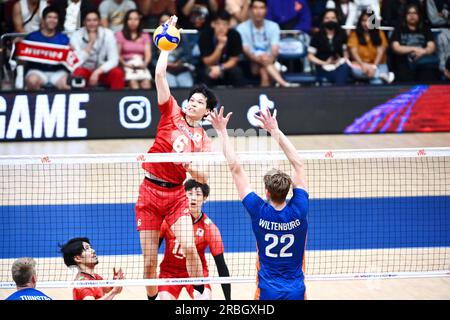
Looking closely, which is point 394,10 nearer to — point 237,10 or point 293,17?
point 293,17

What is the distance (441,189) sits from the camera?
1642 centimetres

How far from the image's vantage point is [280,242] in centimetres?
859

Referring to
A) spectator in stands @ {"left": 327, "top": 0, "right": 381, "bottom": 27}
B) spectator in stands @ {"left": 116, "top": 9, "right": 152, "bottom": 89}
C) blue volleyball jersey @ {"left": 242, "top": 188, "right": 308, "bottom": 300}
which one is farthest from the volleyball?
spectator in stands @ {"left": 327, "top": 0, "right": 381, "bottom": 27}

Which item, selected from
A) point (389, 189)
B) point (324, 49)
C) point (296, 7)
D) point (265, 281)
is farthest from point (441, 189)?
point (265, 281)

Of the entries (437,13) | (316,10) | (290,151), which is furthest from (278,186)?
(437,13)

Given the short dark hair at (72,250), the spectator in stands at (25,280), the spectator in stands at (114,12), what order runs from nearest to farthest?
1. the spectator in stands at (25,280)
2. the short dark hair at (72,250)
3. the spectator in stands at (114,12)

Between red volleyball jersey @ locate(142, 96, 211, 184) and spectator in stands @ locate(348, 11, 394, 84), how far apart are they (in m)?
10.3

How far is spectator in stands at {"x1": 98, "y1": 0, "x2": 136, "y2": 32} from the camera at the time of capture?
20.7 meters

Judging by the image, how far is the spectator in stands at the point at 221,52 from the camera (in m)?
20.3

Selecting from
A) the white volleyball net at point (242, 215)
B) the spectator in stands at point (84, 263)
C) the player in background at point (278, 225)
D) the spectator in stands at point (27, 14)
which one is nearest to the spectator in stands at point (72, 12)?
the spectator in stands at point (27, 14)

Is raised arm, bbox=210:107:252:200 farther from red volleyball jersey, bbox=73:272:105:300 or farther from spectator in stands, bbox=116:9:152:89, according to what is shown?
spectator in stands, bbox=116:9:152:89

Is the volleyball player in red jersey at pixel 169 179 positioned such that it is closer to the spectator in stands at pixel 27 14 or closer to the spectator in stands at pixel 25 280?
the spectator in stands at pixel 25 280

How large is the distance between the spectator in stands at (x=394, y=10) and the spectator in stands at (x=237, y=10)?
326 centimetres

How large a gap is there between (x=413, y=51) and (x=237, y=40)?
13.4 ft
